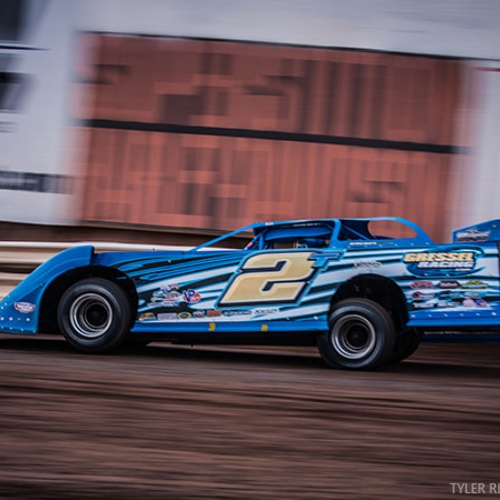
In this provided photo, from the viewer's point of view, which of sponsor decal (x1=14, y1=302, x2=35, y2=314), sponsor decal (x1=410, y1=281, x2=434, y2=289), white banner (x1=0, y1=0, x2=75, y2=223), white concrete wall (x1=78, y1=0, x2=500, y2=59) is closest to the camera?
sponsor decal (x1=410, y1=281, x2=434, y2=289)

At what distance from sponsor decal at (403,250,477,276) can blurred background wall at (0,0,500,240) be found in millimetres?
3905

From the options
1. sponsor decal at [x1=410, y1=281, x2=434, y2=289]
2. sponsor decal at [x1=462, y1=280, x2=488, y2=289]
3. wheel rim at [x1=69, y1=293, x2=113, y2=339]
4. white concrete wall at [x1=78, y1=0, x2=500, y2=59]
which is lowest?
wheel rim at [x1=69, y1=293, x2=113, y2=339]

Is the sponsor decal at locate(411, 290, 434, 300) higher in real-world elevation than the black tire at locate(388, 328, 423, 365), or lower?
higher

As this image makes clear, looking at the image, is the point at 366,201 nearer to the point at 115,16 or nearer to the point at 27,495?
the point at 115,16

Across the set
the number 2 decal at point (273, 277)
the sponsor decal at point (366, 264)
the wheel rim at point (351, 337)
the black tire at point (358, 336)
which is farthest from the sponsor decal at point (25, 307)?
the sponsor decal at point (366, 264)

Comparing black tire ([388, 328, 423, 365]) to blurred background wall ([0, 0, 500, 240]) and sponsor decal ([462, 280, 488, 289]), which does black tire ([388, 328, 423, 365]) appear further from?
blurred background wall ([0, 0, 500, 240])

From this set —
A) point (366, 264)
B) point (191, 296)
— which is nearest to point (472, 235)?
point (366, 264)

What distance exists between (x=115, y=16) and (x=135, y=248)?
337 centimetres

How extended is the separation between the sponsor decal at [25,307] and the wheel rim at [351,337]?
2862mm

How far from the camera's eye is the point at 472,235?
23.7 feet

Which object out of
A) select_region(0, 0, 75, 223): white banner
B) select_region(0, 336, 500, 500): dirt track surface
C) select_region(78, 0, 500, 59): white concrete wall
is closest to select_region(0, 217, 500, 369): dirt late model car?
select_region(0, 336, 500, 500): dirt track surface

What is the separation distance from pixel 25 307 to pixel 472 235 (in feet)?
13.8

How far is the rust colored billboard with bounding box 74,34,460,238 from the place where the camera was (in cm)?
1098

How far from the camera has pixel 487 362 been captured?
9.00 meters
